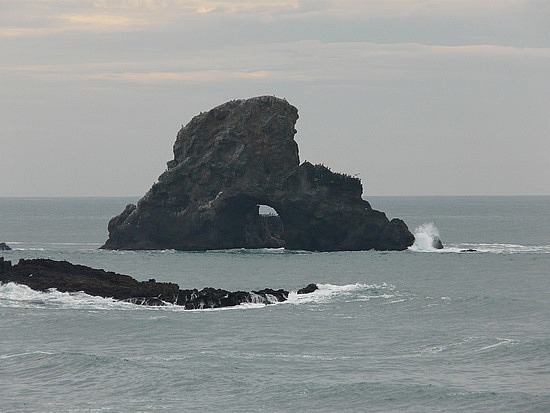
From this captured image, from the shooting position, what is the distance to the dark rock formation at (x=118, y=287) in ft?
234

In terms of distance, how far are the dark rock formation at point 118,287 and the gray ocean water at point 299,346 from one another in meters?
1.08

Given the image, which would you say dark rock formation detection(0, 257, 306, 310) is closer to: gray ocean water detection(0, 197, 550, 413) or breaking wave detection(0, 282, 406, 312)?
breaking wave detection(0, 282, 406, 312)

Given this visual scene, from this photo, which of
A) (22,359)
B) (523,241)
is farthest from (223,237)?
(22,359)

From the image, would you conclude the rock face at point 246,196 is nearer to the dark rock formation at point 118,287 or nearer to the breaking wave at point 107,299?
the breaking wave at point 107,299

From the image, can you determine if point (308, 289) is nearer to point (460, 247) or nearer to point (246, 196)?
point (246, 196)

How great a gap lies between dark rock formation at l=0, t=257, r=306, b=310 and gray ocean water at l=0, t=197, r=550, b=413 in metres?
1.08

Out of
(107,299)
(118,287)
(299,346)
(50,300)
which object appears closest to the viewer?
(299,346)

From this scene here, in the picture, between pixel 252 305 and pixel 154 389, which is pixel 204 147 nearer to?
pixel 252 305

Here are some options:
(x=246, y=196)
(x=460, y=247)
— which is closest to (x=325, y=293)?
(x=246, y=196)

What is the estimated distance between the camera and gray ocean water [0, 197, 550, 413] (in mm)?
44562

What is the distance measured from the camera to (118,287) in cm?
7506

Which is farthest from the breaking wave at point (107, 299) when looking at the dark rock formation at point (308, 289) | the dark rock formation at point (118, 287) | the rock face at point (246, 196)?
the rock face at point (246, 196)

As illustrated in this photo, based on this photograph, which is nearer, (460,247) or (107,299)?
(107,299)

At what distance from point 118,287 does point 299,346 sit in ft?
73.1
